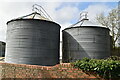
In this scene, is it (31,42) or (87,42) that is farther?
(87,42)

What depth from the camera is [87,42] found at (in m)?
9.14

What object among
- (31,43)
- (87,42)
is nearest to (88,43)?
(87,42)

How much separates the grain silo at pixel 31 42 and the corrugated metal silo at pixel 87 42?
1840mm

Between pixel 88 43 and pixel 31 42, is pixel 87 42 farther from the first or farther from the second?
pixel 31 42

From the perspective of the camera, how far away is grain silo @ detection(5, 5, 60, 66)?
306 inches

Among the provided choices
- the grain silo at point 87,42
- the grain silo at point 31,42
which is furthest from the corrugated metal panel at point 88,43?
the grain silo at point 31,42

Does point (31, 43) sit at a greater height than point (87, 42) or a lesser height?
lesser

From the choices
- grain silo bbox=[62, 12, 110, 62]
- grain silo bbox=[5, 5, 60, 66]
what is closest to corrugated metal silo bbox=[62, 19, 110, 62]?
grain silo bbox=[62, 12, 110, 62]

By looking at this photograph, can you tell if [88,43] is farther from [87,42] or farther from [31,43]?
[31,43]

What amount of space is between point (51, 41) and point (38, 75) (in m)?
3.17

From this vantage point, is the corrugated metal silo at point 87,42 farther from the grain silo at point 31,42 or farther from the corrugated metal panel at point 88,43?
the grain silo at point 31,42

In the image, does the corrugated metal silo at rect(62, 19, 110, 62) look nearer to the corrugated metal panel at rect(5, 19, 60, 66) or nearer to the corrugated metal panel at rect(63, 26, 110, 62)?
the corrugated metal panel at rect(63, 26, 110, 62)

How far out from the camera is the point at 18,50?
7895mm

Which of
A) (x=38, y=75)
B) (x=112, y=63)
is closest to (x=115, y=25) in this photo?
(x=112, y=63)
